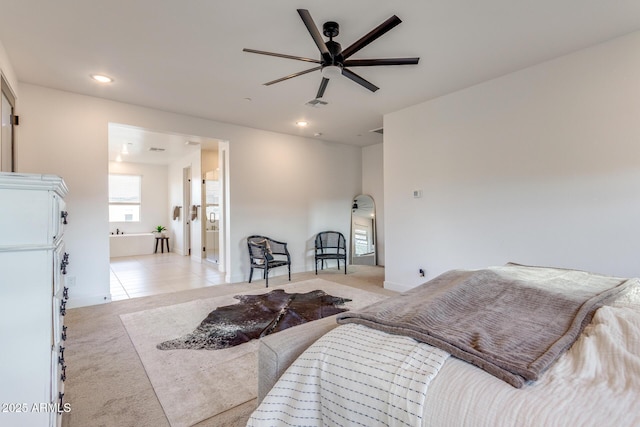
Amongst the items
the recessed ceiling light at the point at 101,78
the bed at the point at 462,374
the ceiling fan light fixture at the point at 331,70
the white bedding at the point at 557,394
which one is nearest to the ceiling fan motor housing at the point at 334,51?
the ceiling fan light fixture at the point at 331,70

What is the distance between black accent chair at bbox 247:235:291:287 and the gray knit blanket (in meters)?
3.39

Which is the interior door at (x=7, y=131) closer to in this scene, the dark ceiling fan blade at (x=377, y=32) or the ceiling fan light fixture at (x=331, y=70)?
the ceiling fan light fixture at (x=331, y=70)

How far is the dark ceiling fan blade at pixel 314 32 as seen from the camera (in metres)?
1.92

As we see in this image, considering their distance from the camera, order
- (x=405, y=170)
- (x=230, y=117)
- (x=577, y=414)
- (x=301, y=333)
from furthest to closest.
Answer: (x=230, y=117) → (x=405, y=170) → (x=301, y=333) → (x=577, y=414)

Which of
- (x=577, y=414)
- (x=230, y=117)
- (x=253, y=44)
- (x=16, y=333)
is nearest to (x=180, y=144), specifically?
(x=230, y=117)

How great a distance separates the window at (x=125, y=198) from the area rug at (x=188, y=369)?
6.17 metres

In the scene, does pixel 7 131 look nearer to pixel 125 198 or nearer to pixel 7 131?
pixel 7 131

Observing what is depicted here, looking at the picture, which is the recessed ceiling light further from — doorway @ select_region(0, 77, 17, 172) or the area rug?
the area rug

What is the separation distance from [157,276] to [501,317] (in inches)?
221

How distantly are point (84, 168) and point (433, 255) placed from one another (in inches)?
180

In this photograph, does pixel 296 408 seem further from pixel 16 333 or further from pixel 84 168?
pixel 84 168

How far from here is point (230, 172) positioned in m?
4.88

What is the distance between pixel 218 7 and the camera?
84.3 inches

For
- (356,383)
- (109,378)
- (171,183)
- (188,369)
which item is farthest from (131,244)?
(356,383)
